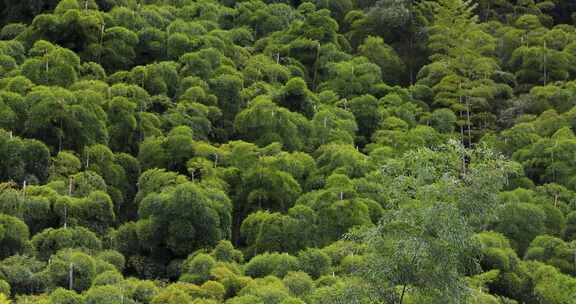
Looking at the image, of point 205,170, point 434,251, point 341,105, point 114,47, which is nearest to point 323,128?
point 341,105

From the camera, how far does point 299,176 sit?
26.6 metres

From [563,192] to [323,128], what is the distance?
282 inches

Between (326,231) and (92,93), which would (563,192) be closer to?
(326,231)

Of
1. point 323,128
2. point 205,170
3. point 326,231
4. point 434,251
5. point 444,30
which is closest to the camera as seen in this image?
point 434,251

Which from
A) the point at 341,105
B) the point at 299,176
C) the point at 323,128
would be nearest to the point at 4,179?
the point at 299,176

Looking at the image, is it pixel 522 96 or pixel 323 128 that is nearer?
pixel 323 128

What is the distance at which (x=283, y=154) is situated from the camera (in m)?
26.2

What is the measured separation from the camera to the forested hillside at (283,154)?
1517 cm

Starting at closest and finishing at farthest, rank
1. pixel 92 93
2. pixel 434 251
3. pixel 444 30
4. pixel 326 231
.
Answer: pixel 434 251 → pixel 326 231 → pixel 92 93 → pixel 444 30

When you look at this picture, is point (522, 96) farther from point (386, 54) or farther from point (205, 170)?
point (205, 170)

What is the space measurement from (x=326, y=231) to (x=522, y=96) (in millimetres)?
12675

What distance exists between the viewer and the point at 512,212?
82.3ft

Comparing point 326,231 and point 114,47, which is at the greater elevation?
point 114,47

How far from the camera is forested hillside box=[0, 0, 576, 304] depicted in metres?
15.2
